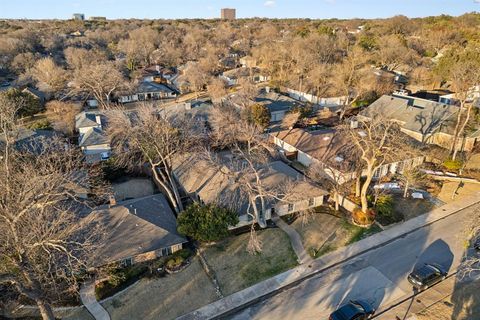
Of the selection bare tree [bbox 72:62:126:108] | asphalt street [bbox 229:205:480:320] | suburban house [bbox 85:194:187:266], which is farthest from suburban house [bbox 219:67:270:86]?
asphalt street [bbox 229:205:480:320]

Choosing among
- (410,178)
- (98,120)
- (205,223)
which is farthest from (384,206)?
(98,120)

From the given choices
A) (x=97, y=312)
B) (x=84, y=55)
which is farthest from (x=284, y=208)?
(x=84, y=55)

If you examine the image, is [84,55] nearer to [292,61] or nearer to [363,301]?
[292,61]

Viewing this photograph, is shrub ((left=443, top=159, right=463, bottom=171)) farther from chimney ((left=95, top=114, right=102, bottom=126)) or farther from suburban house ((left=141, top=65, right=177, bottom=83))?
suburban house ((left=141, top=65, right=177, bottom=83))

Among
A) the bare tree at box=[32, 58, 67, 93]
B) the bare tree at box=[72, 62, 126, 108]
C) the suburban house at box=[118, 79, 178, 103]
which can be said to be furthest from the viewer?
the bare tree at box=[32, 58, 67, 93]

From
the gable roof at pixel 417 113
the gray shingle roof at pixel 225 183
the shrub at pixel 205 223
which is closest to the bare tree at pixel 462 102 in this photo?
the gable roof at pixel 417 113

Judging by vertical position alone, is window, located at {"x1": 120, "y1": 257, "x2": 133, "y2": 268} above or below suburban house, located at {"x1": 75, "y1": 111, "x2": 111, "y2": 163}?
below

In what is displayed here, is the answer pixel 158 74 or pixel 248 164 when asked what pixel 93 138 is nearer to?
pixel 248 164

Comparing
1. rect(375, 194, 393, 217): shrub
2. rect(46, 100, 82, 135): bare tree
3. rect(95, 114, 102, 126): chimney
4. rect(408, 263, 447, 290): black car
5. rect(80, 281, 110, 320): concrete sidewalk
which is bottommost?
rect(80, 281, 110, 320): concrete sidewalk
